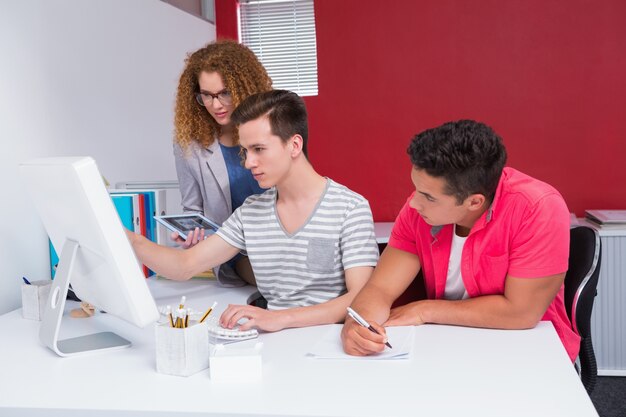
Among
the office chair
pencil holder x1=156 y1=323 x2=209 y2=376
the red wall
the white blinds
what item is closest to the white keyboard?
pencil holder x1=156 y1=323 x2=209 y2=376

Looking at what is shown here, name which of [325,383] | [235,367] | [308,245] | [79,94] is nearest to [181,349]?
[235,367]

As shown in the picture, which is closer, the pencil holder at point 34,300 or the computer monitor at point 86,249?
the computer monitor at point 86,249

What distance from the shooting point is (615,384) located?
319cm

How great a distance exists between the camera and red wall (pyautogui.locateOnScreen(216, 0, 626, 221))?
3.57 metres

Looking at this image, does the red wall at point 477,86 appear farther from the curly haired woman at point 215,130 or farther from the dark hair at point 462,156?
the dark hair at point 462,156

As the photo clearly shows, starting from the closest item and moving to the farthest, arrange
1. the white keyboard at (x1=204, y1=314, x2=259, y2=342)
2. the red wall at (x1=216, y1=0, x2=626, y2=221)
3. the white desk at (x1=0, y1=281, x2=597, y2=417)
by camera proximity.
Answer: the white desk at (x1=0, y1=281, x2=597, y2=417) → the white keyboard at (x1=204, y1=314, x2=259, y2=342) → the red wall at (x1=216, y1=0, x2=626, y2=221)

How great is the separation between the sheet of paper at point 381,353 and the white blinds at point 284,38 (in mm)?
2462

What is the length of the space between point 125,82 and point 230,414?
1.97 meters

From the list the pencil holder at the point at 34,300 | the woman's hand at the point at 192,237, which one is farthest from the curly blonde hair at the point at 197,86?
the pencil holder at the point at 34,300

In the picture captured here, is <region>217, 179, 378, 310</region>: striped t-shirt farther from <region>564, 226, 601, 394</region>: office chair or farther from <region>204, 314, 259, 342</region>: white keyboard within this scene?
<region>564, 226, 601, 394</region>: office chair

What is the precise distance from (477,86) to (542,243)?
7.21 ft

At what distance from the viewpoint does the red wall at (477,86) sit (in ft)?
11.7

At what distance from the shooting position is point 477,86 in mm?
3676

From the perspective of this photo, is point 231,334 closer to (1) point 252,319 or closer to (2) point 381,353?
(1) point 252,319
